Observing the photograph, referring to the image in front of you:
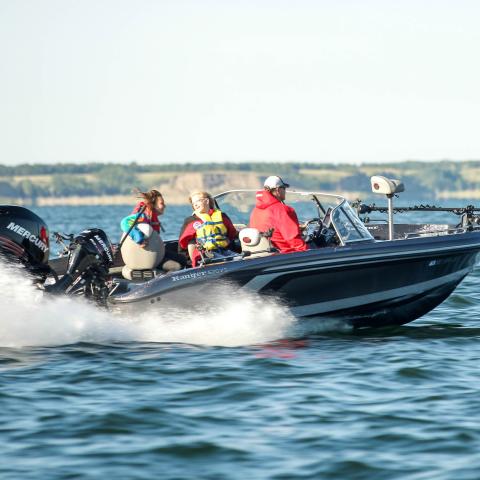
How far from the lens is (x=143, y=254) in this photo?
34.9 feet

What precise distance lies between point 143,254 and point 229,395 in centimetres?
290

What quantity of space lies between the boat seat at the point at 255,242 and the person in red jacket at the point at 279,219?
12cm

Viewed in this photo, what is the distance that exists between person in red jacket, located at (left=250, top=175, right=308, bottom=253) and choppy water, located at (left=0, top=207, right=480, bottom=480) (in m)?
0.64

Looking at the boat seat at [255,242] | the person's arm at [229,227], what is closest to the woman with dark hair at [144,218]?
the person's arm at [229,227]

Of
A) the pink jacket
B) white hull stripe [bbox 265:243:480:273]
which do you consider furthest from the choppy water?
the pink jacket

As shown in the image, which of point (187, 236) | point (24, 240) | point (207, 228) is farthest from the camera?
point (187, 236)

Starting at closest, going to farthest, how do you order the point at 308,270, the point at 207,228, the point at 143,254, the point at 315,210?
1. the point at 308,270
2. the point at 143,254
3. the point at 207,228
4. the point at 315,210

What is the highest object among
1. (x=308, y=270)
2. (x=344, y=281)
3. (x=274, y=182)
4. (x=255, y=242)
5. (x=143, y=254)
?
(x=274, y=182)

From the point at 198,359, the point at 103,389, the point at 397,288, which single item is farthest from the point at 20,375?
the point at 397,288

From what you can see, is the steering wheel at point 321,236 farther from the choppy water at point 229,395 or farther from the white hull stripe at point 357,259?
the choppy water at point 229,395

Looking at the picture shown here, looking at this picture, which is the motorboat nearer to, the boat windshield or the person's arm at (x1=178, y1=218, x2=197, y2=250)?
the boat windshield

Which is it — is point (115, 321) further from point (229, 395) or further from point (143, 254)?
point (229, 395)

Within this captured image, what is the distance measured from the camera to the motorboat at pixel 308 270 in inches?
400

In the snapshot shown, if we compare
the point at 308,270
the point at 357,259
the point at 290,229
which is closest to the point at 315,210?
the point at 290,229
